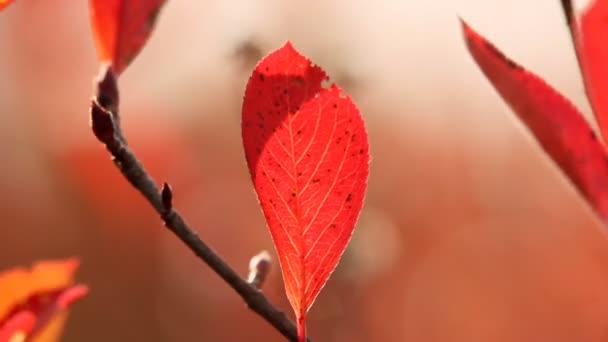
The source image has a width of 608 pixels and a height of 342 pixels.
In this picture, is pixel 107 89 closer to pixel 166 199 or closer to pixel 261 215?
pixel 166 199

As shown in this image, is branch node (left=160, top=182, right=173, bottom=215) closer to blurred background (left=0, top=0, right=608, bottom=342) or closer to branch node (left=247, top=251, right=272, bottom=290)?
branch node (left=247, top=251, right=272, bottom=290)

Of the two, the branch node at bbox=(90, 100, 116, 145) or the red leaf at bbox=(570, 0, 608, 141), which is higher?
the branch node at bbox=(90, 100, 116, 145)

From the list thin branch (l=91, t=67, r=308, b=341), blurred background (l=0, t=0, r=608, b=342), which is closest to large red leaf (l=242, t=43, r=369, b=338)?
thin branch (l=91, t=67, r=308, b=341)

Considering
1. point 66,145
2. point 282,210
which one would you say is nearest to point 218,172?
→ point 66,145

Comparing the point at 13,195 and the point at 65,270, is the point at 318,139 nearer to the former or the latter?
the point at 65,270

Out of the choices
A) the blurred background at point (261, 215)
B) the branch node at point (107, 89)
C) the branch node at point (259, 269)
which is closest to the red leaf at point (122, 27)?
the branch node at point (107, 89)

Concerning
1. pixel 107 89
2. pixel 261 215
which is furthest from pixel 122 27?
pixel 261 215
